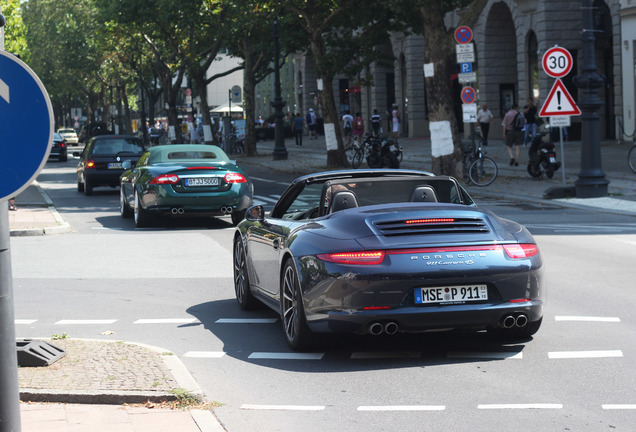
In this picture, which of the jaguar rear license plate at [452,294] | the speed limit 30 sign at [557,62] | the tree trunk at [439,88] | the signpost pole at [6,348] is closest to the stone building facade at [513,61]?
the tree trunk at [439,88]

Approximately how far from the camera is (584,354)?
7414 millimetres

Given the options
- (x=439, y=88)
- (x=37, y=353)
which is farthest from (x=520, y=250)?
(x=439, y=88)

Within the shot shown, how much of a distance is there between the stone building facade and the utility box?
3045cm

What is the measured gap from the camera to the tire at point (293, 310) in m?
7.57

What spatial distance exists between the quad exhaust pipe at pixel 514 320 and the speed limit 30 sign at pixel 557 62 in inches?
618

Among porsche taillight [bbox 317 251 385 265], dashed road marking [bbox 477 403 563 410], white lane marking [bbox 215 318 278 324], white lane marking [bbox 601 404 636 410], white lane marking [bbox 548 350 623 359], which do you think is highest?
porsche taillight [bbox 317 251 385 265]

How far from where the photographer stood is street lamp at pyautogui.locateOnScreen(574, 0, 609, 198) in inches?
850

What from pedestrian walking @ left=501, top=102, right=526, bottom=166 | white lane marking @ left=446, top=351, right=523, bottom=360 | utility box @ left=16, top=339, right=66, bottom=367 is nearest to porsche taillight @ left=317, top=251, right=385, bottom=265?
white lane marking @ left=446, top=351, right=523, bottom=360

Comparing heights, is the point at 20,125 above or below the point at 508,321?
above

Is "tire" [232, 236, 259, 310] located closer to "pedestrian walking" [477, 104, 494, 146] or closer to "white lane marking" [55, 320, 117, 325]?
"white lane marking" [55, 320, 117, 325]

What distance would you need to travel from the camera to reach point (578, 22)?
4144cm

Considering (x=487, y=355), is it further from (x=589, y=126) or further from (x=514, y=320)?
(x=589, y=126)

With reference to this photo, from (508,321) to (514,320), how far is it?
46 millimetres

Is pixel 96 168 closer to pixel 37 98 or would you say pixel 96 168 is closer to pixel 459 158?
pixel 459 158
